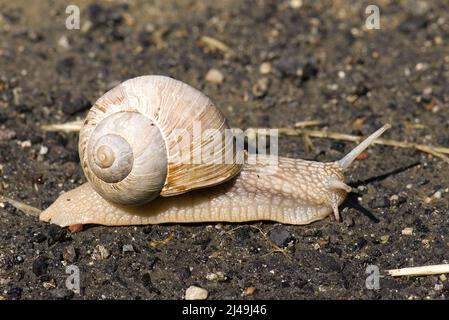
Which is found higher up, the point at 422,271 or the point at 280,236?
the point at 280,236

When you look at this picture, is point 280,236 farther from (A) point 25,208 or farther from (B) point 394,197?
(A) point 25,208

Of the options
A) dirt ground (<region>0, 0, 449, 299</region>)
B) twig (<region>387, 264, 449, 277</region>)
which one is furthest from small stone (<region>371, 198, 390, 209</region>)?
twig (<region>387, 264, 449, 277</region>)

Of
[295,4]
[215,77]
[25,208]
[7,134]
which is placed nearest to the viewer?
[25,208]

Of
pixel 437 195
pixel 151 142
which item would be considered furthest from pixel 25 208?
pixel 437 195

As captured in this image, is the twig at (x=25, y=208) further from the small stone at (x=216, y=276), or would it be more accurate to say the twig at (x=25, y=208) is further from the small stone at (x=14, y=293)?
the small stone at (x=216, y=276)

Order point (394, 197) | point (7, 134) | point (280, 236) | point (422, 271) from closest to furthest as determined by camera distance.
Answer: point (422, 271) < point (280, 236) < point (394, 197) < point (7, 134)
